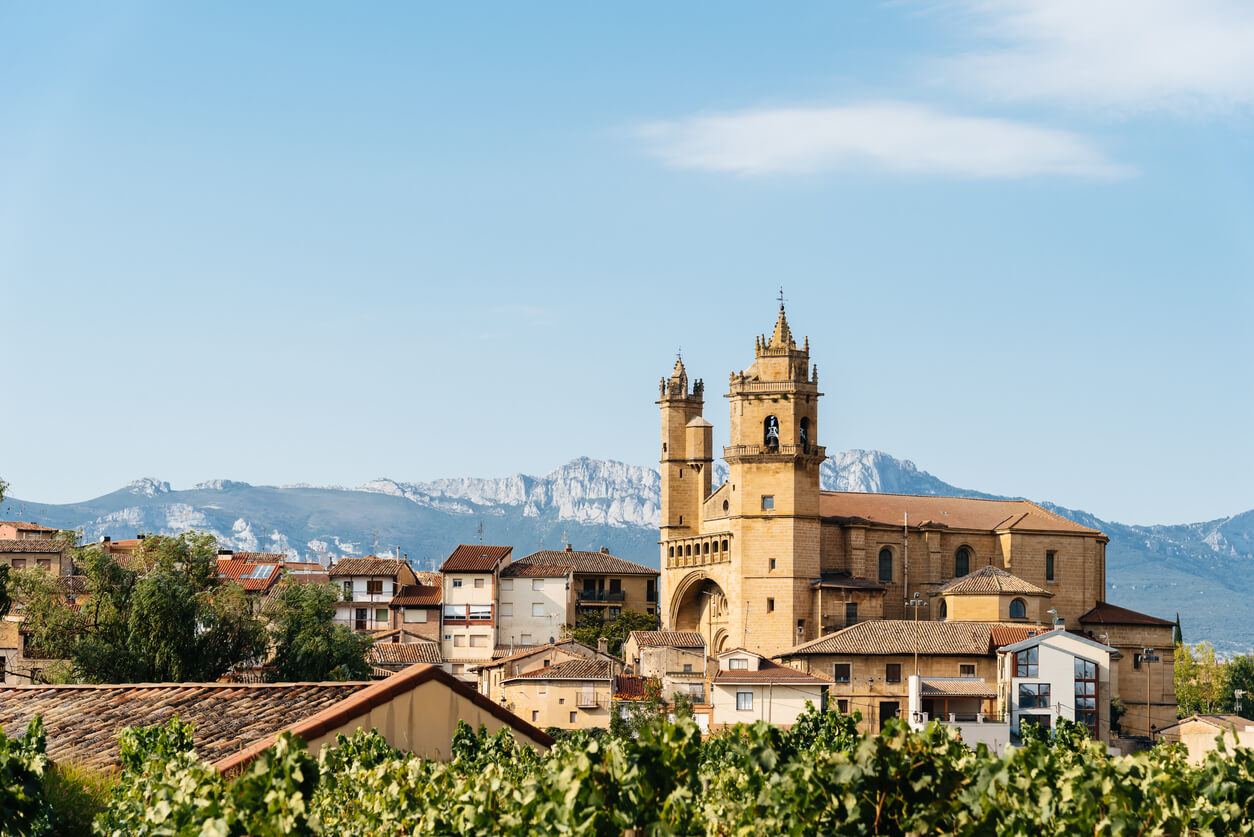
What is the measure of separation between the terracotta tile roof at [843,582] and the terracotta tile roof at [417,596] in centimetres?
3085

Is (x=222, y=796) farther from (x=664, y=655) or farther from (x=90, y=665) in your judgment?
(x=664, y=655)

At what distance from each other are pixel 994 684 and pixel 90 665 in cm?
4947

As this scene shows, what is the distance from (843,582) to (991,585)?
310 inches

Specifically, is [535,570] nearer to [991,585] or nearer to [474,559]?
[474,559]

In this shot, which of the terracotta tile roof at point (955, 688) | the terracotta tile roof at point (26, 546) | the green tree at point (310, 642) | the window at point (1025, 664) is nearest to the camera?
the green tree at point (310, 642)

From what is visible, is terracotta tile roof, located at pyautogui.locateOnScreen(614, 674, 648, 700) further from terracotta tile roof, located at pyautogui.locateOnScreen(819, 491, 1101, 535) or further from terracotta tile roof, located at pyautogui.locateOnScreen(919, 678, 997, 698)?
terracotta tile roof, located at pyautogui.locateOnScreen(819, 491, 1101, 535)

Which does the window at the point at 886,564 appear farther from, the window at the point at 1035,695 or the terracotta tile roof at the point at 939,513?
the window at the point at 1035,695

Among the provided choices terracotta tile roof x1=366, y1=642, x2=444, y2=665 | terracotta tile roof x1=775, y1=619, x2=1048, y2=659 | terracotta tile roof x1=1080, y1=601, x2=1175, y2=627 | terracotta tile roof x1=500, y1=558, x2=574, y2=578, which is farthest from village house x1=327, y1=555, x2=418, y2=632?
terracotta tile roof x1=1080, y1=601, x2=1175, y2=627

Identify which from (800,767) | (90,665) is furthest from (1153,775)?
(90,665)

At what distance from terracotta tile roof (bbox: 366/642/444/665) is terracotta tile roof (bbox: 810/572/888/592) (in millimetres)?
21003

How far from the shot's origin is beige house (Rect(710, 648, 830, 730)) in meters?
79.3

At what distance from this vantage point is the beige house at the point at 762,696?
260 feet

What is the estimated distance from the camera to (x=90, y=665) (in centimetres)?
4722

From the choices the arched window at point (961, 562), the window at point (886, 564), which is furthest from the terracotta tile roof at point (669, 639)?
the arched window at point (961, 562)
